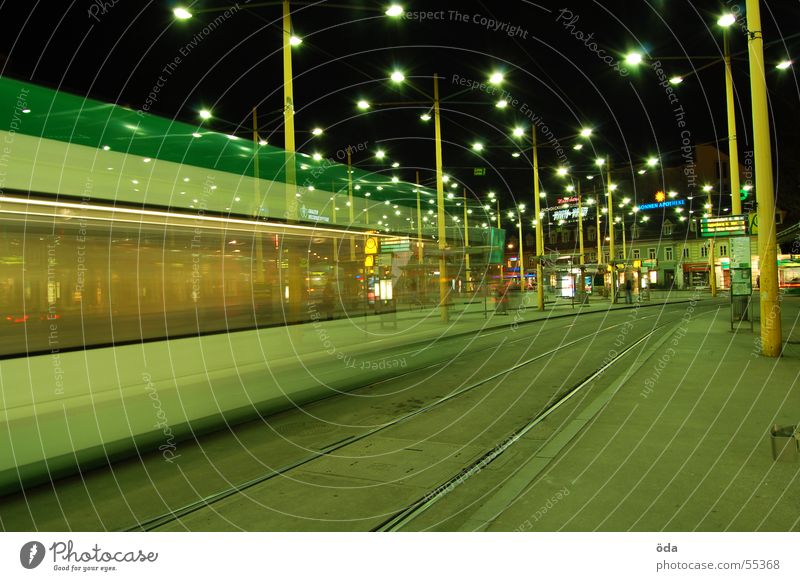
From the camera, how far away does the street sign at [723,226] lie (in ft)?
53.9

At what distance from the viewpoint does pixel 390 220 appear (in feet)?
46.2

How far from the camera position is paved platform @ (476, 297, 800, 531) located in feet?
16.9

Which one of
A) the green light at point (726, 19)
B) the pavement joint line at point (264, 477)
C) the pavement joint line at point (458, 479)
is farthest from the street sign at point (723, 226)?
the pavement joint line at point (264, 477)

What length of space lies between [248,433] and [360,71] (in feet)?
38.9

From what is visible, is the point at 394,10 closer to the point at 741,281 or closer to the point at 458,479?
the point at 458,479

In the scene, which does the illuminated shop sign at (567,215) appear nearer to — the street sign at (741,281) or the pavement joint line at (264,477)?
the street sign at (741,281)

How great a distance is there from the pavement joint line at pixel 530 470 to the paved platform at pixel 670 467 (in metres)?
0.03

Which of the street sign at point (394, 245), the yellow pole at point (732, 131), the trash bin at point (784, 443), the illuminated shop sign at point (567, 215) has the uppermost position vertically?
the illuminated shop sign at point (567, 215)

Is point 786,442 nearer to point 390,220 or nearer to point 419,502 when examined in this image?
point 419,502

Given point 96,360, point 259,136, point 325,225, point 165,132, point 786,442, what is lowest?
point 786,442

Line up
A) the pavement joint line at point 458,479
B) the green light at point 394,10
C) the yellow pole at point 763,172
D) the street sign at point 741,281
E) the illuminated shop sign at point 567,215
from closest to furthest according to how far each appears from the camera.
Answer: the pavement joint line at point 458,479 < the yellow pole at point 763,172 < the green light at point 394,10 < the street sign at point 741,281 < the illuminated shop sign at point 567,215

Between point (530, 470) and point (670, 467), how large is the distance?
153 cm

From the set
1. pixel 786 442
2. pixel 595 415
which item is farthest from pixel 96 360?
pixel 786 442

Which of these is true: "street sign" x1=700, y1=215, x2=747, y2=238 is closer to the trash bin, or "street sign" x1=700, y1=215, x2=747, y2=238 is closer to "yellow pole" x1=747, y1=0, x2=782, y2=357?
"yellow pole" x1=747, y1=0, x2=782, y2=357
